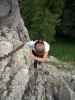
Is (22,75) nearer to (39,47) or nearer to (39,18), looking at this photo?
(39,47)

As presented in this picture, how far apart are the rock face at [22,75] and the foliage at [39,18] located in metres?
6.96

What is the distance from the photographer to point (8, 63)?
6.74 m

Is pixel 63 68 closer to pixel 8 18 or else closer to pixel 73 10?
pixel 8 18

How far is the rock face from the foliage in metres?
6.96

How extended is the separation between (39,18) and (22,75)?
777 cm

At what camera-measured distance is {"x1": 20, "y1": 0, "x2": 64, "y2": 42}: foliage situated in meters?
14.3

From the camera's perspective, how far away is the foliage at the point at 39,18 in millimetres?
14328

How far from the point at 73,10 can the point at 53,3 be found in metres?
1.74

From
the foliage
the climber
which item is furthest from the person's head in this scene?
the foliage

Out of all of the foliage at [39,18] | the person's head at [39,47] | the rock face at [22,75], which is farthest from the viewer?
the foliage at [39,18]

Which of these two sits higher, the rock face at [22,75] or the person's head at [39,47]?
the person's head at [39,47]

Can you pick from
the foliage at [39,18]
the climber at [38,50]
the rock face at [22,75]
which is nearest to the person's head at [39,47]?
the climber at [38,50]

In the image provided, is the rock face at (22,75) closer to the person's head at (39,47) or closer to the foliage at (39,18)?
the person's head at (39,47)

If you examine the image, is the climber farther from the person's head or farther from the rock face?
the rock face
